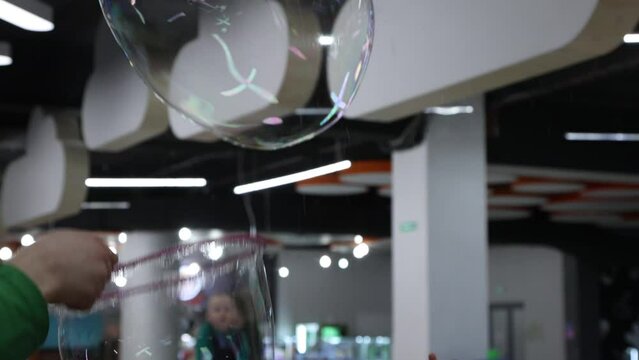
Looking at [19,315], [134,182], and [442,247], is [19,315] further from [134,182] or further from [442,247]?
[134,182]

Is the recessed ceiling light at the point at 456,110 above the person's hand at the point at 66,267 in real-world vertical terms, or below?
above

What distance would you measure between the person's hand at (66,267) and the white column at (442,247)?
653 centimetres

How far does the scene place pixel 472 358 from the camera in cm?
723

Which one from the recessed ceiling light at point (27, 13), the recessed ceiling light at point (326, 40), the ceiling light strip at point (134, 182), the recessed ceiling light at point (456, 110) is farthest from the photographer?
the ceiling light strip at point (134, 182)

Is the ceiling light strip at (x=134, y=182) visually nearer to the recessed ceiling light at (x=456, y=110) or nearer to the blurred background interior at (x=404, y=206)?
the blurred background interior at (x=404, y=206)

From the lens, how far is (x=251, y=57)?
6.63ft

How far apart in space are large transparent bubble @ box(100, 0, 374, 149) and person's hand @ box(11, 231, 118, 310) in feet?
3.55

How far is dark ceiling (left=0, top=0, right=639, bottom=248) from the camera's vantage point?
819 centimetres

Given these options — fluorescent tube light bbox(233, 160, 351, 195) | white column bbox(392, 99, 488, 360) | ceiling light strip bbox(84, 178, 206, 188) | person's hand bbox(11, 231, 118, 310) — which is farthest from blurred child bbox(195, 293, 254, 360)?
ceiling light strip bbox(84, 178, 206, 188)

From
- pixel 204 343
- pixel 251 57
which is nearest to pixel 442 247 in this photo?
pixel 251 57

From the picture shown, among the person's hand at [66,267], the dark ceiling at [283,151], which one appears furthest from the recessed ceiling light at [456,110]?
the person's hand at [66,267]

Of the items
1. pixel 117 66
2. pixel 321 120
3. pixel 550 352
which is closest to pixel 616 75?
pixel 117 66

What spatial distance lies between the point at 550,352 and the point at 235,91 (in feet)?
60.9

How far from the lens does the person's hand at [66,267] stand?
2.21 feet
